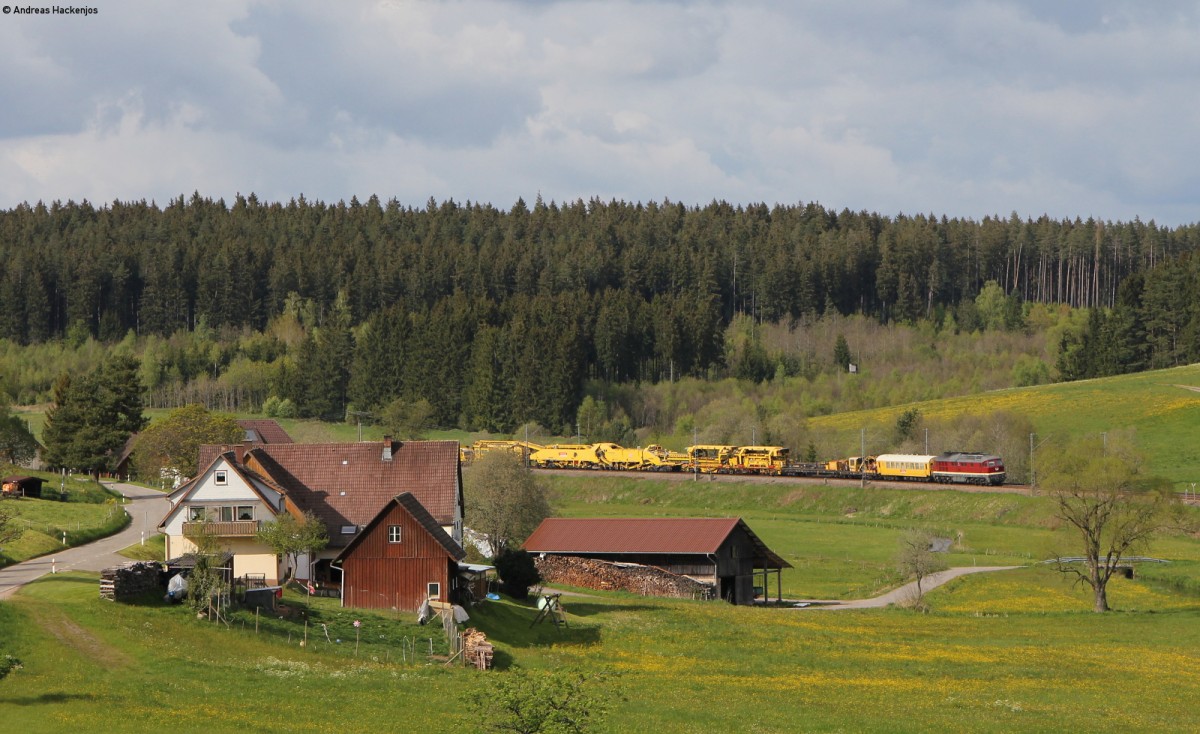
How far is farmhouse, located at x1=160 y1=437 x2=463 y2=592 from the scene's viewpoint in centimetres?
5859

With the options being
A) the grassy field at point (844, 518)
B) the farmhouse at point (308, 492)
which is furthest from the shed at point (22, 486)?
the grassy field at point (844, 518)

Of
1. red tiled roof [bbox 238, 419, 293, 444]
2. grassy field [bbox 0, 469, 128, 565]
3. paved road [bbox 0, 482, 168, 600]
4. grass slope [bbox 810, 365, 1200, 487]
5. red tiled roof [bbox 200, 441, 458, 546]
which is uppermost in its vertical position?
grass slope [bbox 810, 365, 1200, 487]

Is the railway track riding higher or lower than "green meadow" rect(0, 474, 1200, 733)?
higher

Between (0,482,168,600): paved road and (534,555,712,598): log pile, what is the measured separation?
20499 mm

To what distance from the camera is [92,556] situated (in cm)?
5762

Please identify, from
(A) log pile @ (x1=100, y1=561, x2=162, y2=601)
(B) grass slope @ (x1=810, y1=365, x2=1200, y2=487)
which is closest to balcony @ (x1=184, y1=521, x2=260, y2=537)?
(A) log pile @ (x1=100, y1=561, x2=162, y2=601)

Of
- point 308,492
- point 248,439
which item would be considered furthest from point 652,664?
point 248,439

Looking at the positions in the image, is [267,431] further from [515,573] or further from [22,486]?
[515,573]

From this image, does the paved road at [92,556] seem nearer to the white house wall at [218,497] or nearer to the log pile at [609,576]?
the white house wall at [218,497]

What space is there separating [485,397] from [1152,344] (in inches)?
3618

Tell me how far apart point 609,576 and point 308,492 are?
1753cm

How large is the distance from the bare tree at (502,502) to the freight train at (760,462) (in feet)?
85.3

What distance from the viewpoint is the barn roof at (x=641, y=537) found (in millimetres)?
74375

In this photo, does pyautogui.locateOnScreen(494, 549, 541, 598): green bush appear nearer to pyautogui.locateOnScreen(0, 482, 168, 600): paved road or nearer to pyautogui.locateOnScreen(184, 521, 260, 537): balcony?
pyautogui.locateOnScreen(184, 521, 260, 537): balcony
